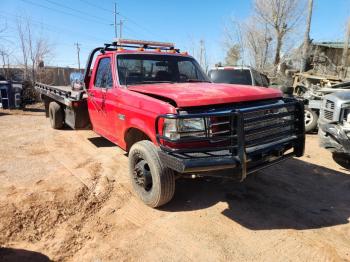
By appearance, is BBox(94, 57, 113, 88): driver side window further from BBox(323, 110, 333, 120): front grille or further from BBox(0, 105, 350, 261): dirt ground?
BBox(323, 110, 333, 120): front grille

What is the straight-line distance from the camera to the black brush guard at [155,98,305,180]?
10.6ft

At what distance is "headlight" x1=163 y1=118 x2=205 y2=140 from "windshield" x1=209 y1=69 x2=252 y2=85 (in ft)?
19.0

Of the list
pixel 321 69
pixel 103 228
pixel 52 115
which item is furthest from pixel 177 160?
pixel 321 69

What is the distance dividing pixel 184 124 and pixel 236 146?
62cm

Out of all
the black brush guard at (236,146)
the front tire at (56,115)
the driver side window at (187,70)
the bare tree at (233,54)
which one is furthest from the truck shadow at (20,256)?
the bare tree at (233,54)

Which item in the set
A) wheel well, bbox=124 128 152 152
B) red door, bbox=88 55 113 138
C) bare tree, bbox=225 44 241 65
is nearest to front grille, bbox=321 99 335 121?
wheel well, bbox=124 128 152 152

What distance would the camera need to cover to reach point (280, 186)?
4754 millimetres

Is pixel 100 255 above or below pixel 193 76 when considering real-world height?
below

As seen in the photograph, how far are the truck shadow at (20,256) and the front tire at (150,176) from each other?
4.52 feet

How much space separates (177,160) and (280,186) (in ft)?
7.54

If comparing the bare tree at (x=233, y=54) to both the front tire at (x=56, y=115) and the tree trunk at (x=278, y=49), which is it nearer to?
the tree trunk at (x=278, y=49)

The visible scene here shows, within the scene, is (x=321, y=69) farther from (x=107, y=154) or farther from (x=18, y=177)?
(x=18, y=177)

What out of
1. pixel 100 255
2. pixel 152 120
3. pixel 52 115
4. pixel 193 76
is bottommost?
pixel 100 255

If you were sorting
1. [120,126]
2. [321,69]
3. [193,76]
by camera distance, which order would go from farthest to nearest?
1. [321,69]
2. [193,76]
3. [120,126]
